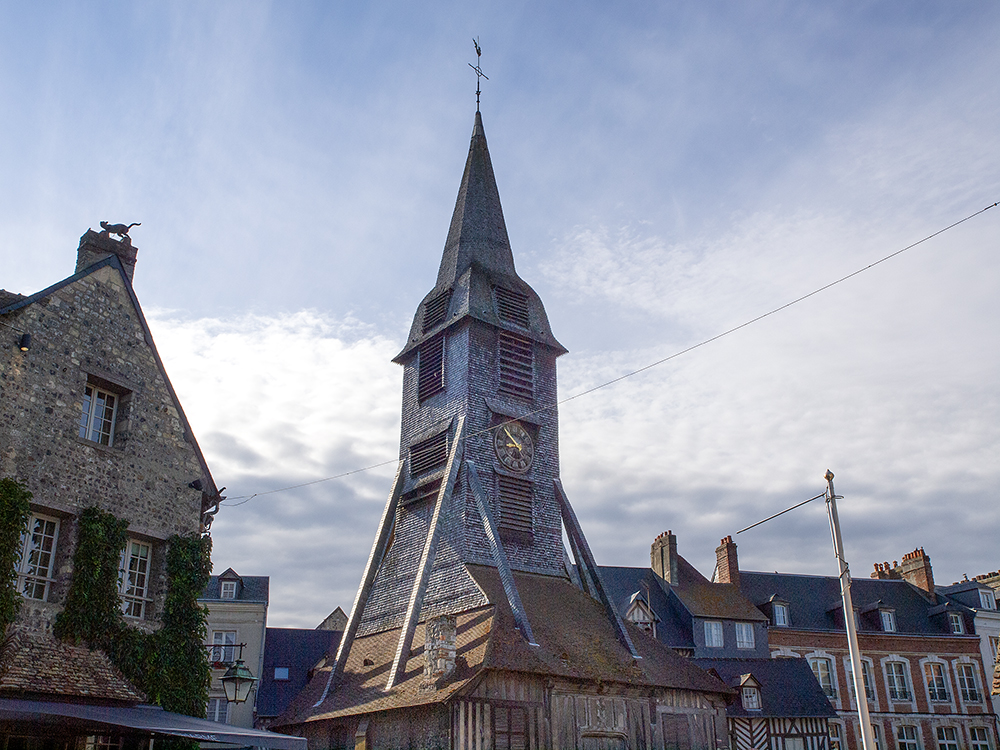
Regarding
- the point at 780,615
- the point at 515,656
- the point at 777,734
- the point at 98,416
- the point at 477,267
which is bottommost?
the point at 777,734

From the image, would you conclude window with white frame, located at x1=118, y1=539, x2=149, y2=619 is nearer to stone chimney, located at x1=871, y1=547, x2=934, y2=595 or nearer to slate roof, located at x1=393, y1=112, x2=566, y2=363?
slate roof, located at x1=393, y1=112, x2=566, y2=363

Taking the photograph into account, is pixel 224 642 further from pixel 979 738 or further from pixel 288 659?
pixel 979 738

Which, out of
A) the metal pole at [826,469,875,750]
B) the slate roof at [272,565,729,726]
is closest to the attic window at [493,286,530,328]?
the slate roof at [272,565,729,726]

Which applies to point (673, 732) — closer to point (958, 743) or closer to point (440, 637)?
point (440, 637)

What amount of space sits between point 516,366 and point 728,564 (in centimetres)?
1525

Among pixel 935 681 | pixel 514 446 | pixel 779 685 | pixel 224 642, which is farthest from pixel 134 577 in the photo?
pixel 935 681

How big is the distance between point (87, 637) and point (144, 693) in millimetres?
1208

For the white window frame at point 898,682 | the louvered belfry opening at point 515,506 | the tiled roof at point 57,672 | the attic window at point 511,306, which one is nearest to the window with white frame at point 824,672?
the white window frame at point 898,682

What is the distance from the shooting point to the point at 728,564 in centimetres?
3362

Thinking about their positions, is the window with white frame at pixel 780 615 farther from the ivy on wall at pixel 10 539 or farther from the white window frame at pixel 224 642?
the ivy on wall at pixel 10 539

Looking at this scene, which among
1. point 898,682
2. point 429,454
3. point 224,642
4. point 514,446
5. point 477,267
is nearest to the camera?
point 514,446

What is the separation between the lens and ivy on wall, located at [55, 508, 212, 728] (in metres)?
12.1

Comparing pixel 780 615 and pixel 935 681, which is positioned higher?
pixel 780 615

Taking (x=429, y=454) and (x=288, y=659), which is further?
(x=288, y=659)
